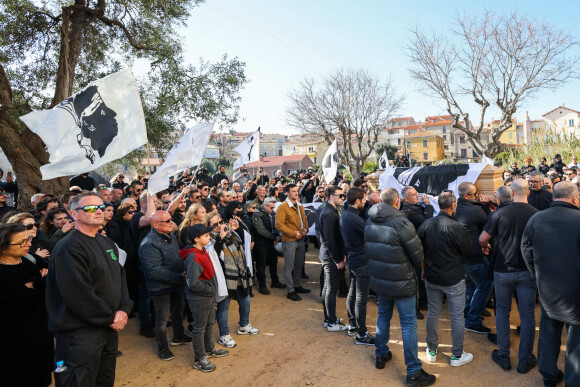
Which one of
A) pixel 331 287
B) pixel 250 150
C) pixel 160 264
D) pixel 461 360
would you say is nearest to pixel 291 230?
pixel 331 287

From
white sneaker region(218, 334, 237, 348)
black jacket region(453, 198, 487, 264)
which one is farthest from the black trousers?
black jacket region(453, 198, 487, 264)

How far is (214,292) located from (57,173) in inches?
101

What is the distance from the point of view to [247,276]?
5.42 meters

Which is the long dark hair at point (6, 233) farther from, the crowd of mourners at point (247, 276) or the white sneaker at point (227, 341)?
the white sneaker at point (227, 341)

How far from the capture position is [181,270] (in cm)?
502

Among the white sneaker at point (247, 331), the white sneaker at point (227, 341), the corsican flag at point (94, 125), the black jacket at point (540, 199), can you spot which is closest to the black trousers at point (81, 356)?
the white sneaker at point (227, 341)

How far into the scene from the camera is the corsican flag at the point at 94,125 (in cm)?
503

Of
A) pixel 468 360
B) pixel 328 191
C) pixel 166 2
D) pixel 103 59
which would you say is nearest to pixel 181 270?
pixel 328 191

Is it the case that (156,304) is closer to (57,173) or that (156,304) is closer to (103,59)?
(57,173)

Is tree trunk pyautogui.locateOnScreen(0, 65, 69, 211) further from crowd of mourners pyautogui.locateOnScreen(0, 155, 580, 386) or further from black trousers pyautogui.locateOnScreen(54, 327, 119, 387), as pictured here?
black trousers pyautogui.locateOnScreen(54, 327, 119, 387)

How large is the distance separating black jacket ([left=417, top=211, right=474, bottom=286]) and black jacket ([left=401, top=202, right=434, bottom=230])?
53.8 inches

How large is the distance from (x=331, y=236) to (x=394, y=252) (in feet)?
5.12

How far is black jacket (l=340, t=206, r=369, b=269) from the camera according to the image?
17.2 feet

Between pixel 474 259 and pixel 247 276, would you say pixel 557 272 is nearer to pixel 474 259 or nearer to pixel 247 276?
pixel 474 259
